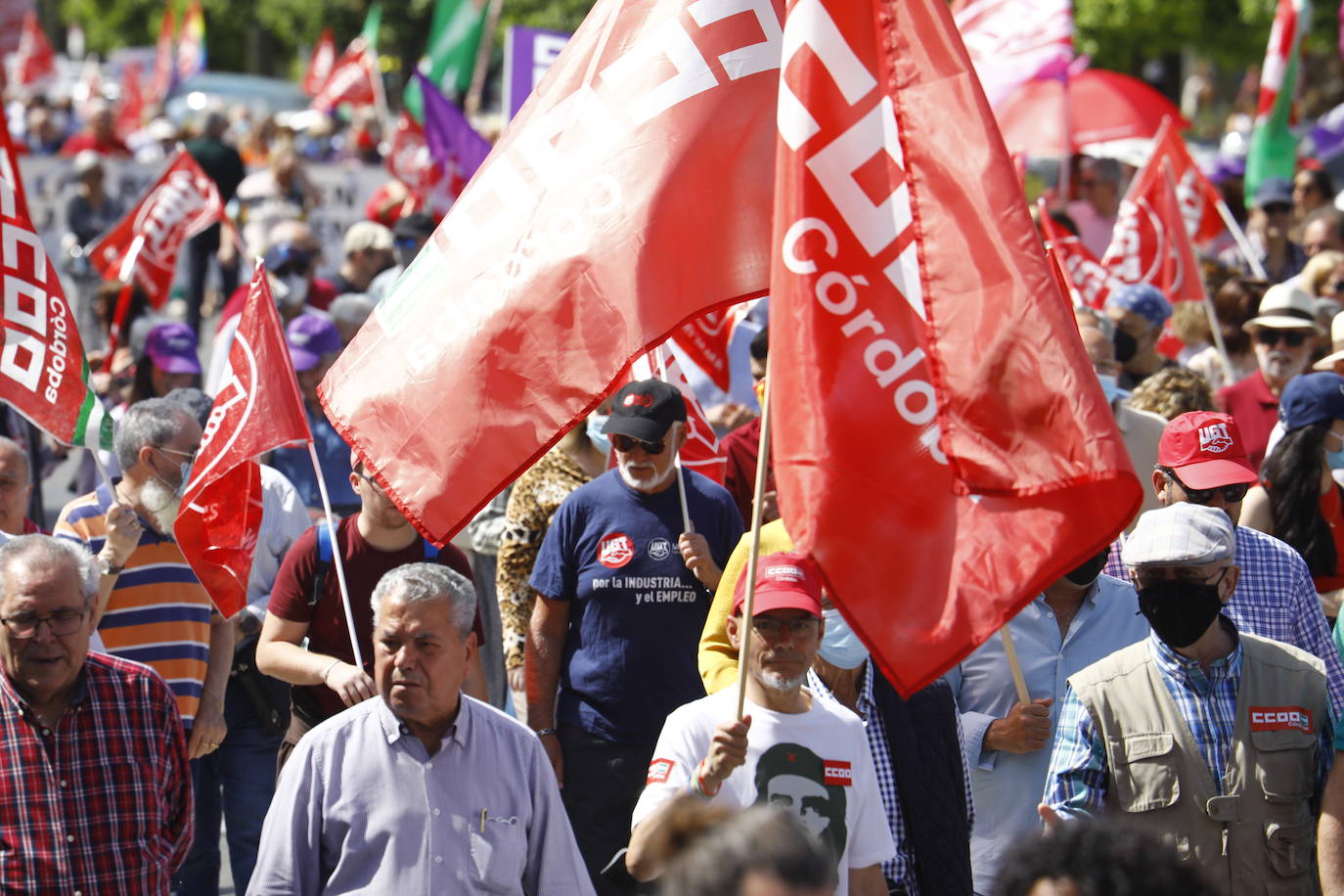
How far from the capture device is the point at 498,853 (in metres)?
4.45

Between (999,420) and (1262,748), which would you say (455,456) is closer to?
(999,420)

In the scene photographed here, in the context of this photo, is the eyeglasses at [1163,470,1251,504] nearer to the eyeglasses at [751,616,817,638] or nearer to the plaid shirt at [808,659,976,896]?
the plaid shirt at [808,659,976,896]

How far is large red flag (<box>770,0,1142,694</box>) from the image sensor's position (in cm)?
411

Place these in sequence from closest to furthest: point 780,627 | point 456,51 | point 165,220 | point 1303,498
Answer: point 780,627 < point 1303,498 < point 165,220 < point 456,51

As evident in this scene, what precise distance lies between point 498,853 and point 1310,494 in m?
3.59

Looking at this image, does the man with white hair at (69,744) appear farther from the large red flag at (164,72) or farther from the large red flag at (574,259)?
the large red flag at (164,72)

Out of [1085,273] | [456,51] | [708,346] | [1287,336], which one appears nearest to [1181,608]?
[708,346]

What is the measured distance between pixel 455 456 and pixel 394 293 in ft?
1.87

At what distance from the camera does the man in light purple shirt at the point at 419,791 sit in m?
4.40

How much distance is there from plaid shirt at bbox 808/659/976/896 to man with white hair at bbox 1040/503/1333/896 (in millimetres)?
432

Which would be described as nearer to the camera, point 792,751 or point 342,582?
point 792,751

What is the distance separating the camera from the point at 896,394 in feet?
14.0

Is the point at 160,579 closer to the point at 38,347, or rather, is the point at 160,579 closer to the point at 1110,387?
the point at 38,347

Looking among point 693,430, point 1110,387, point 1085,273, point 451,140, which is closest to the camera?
point 693,430
